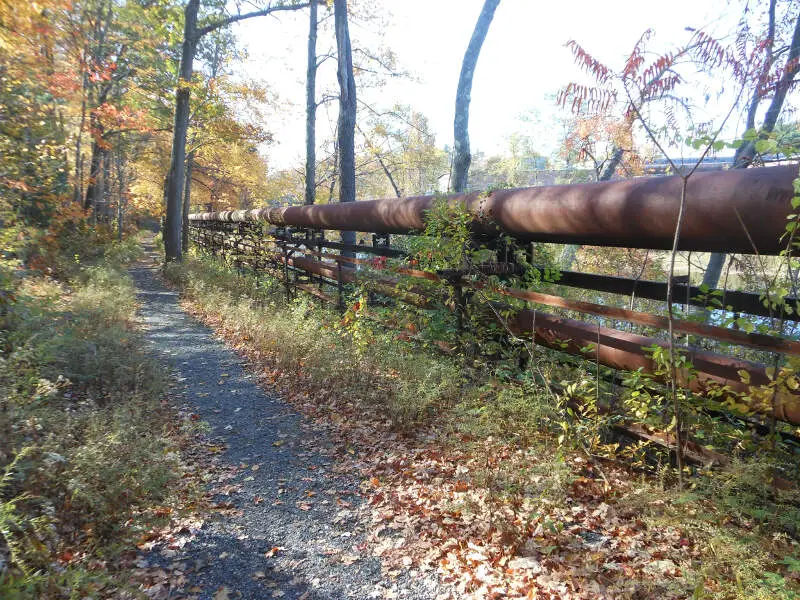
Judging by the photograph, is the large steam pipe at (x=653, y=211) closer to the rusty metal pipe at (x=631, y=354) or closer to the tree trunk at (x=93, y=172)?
the rusty metal pipe at (x=631, y=354)

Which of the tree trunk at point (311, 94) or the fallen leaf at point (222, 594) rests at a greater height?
the tree trunk at point (311, 94)

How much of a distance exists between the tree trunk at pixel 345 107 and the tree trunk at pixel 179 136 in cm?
540

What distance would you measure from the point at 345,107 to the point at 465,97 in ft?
9.70

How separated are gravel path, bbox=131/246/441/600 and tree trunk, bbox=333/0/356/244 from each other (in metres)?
A: 6.12

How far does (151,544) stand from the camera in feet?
9.49

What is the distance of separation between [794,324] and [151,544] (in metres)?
4.35

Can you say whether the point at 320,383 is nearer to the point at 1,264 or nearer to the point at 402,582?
the point at 402,582

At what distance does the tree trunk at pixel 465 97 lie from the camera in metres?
9.38

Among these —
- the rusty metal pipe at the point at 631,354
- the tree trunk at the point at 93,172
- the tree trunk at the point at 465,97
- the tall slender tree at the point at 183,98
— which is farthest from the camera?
the tree trunk at the point at 93,172

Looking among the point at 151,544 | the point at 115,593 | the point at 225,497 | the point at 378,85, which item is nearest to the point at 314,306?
the point at 225,497

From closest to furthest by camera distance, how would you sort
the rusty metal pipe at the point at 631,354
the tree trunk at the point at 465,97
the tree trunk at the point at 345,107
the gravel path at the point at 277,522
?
the rusty metal pipe at the point at 631,354 → the gravel path at the point at 277,522 → the tree trunk at the point at 465,97 → the tree trunk at the point at 345,107

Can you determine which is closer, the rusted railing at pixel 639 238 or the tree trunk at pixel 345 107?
the rusted railing at pixel 639 238

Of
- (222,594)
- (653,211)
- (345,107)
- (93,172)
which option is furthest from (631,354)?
(93,172)

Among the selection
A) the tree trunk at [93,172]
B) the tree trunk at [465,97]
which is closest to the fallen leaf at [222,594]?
the tree trunk at [465,97]
